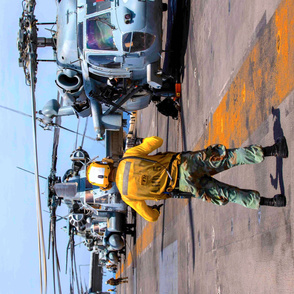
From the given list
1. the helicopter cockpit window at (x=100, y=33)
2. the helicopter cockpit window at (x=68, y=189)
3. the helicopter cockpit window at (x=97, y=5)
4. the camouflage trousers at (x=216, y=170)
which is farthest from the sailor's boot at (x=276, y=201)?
the helicopter cockpit window at (x=68, y=189)

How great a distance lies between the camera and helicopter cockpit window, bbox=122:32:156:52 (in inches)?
352

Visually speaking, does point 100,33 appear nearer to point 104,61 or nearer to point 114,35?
point 114,35

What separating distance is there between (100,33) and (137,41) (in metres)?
1.06

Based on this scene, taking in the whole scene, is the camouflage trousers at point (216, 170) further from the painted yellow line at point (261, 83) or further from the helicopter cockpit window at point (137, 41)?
the helicopter cockpit window at point (137, 41)

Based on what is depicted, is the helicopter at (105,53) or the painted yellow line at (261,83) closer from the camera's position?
the painted yellow line at (261,83)

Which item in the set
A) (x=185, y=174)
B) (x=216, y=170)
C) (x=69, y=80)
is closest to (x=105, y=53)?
(x=69, y=80)

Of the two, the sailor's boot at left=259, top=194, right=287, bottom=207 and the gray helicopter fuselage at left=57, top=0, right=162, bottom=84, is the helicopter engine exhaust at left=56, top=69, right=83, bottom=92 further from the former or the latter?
the sailor's boot at left=259, top=194, right=287, bottom=207

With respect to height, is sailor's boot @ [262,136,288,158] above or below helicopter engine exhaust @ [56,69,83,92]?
below

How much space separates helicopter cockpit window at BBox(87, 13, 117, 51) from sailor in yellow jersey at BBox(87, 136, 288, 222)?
491 cm

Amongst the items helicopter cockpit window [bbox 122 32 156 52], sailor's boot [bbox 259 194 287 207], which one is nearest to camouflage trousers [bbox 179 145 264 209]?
sailor's boot [bbox 259 194 287 207]

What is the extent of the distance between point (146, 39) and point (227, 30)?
2.98 metres

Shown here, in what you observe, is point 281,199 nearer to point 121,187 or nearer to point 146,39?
point 121,187

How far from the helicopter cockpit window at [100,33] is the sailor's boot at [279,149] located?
6.26 meters

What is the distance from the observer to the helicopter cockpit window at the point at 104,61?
953cm
